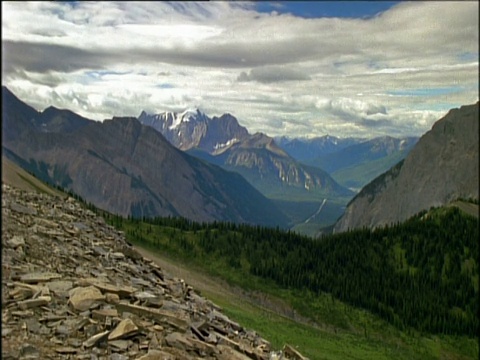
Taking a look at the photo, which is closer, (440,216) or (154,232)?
(154,232)

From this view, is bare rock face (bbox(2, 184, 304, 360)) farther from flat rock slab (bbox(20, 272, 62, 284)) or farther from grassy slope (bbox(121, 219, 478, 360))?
grassy slope (bbox(121, 219, 478, 360))

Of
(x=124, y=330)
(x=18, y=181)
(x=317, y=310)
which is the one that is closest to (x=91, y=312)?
(x=124, y=330)

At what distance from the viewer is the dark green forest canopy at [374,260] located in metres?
126

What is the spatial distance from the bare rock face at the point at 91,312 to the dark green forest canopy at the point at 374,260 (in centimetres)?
9569

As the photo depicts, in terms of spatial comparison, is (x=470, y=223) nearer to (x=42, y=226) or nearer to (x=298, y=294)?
(x=298, y=294)

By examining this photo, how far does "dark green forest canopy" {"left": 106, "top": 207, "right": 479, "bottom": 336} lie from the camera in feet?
414

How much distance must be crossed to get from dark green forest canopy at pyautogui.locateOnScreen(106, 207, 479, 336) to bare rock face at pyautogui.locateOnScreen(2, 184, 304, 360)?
95.7 metres

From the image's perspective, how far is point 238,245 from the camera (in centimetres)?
14488

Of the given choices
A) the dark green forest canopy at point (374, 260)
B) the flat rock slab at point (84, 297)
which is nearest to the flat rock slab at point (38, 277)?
the flat rock slab at point (84, 297)

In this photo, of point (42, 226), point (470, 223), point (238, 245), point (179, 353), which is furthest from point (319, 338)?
point (470, 223)

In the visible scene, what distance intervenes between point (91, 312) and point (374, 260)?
443 feet

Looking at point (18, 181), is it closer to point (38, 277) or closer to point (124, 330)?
point (38, 277)

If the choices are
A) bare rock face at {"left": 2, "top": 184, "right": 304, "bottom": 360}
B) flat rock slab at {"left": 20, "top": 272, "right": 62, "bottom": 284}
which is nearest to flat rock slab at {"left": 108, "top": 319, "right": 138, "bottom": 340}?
bare rock face at {"left": 2, "top": 184, "right": 304, "bottom": 360}

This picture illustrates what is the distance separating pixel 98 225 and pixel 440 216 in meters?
146
